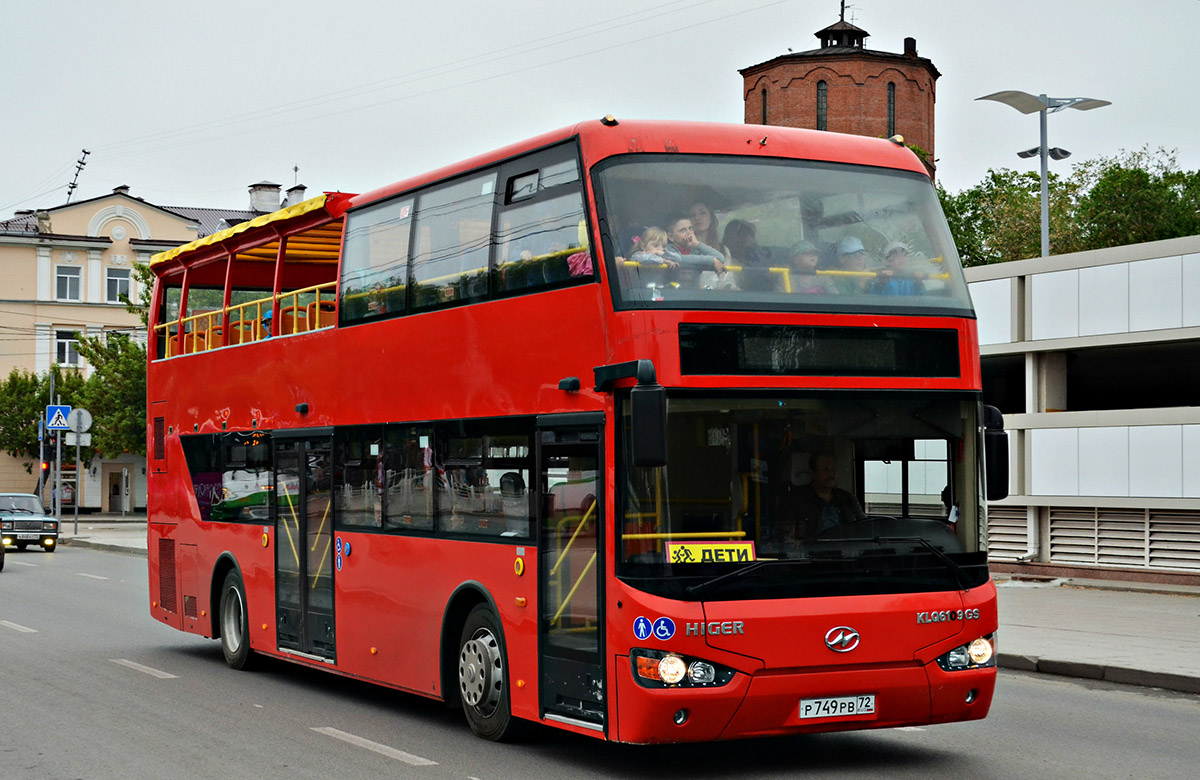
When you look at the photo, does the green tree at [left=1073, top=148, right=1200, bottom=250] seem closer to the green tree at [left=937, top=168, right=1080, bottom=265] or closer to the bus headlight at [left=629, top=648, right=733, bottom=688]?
the green tree at [left=937, top=168, right=1080, bottom=265]

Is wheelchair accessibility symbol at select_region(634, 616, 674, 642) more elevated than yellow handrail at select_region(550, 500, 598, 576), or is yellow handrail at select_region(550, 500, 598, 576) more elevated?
yellow handrail at select_region(550, 500, 598, 576)

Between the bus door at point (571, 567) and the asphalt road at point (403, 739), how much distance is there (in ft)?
1.71

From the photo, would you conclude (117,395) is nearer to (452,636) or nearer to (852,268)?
(452,636)

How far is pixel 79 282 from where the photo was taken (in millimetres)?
75938

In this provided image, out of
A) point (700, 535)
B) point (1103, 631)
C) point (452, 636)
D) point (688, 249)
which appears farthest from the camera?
point (1103, 631)

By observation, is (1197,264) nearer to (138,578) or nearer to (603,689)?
(603,689)

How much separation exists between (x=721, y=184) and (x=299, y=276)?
6276 millimetres

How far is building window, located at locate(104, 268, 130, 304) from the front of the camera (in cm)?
7650

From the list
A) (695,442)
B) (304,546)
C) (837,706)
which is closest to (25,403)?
(304,546)

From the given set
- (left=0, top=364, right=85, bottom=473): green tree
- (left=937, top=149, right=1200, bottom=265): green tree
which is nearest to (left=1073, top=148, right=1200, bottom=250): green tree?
(left=937, top=149, right=1200, bottom=265): green tree

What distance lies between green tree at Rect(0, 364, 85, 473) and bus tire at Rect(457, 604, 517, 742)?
6346 centimetres

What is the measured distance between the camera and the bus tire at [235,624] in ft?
48.5

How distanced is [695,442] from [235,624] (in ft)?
26.1

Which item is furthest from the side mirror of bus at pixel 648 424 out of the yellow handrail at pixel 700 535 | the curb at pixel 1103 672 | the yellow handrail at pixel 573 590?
the curb at pixel 1103 672
